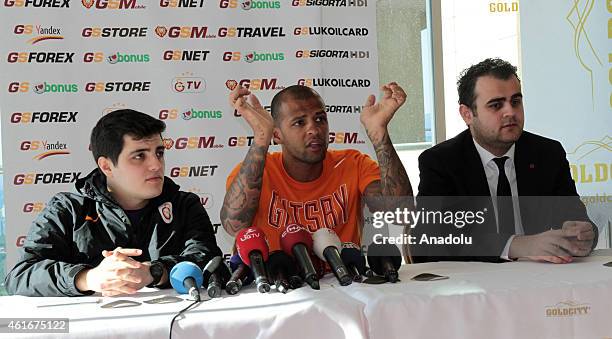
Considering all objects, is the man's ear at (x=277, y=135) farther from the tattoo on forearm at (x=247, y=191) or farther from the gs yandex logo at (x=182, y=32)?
the gs yandex logo at (x=182, y=32)

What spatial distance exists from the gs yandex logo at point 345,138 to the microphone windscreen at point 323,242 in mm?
2067

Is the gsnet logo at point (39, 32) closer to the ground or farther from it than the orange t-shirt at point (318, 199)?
farther from it

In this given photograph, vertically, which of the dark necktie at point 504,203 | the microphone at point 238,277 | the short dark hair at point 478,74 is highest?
the short dark hair at point 478,74

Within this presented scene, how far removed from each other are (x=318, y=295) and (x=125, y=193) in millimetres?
882

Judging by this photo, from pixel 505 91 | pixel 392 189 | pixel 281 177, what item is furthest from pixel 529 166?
pixel 281 177

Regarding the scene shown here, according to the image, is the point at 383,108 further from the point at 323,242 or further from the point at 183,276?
the point at 183,276

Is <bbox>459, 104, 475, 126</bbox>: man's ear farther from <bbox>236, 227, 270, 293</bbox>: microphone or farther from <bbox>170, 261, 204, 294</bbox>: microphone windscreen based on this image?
<bbox>170, 261, 204, 294</bbox>: microphone windscreen

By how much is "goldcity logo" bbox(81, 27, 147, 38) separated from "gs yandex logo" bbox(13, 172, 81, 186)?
2.59ft

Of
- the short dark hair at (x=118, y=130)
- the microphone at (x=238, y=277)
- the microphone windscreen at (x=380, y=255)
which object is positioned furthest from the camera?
the short dark hair at (x=118, y=130)

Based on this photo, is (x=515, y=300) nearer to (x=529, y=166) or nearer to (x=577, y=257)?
(x=577, y=257)

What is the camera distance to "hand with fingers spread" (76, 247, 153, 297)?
170cm

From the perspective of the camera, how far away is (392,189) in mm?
2494

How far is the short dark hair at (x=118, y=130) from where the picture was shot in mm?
2166

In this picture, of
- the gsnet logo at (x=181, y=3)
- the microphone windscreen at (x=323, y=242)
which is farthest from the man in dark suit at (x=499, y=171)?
the gsnet logo at (x=181, y=3)
